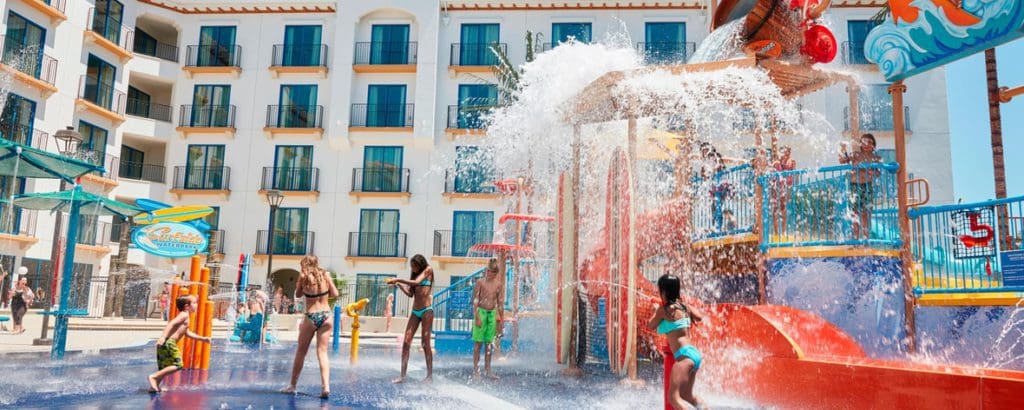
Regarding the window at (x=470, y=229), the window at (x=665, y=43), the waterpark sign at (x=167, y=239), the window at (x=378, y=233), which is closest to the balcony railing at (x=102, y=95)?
the window at (x=378, y=233)

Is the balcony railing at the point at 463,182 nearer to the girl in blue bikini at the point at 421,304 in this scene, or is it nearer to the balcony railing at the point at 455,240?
the balcony railing at the point at 455,240

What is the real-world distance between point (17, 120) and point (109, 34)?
21.2ft

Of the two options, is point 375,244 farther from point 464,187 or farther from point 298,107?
point 298,107

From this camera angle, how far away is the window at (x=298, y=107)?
32531 millimetres

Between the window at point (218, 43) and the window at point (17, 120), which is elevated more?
the window at point (218, 43)

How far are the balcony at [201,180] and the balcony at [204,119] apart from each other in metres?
1.59

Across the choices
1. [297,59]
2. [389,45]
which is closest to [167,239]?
[389,45]

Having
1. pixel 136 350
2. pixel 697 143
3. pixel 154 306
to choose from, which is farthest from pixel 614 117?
pixel 154 306

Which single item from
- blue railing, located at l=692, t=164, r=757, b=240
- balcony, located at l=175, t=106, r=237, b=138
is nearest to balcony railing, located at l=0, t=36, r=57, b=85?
balcony, located at l=175, t=106, r=237, b=138

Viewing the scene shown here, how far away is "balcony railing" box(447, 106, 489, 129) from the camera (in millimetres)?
31311

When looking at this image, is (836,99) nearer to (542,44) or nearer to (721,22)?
(542,44)

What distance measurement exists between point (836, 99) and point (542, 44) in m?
12.1

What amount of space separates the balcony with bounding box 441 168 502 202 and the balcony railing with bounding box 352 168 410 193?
183 cm

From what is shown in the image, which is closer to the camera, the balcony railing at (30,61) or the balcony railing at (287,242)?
the balcony railing at (30,61)
